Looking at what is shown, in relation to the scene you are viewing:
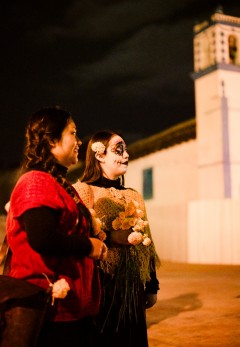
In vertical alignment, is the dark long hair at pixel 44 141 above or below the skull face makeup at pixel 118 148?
below

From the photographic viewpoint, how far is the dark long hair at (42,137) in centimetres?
195

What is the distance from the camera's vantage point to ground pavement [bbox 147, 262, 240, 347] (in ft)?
15.0

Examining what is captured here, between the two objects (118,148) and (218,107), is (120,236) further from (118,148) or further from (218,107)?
(218,107)

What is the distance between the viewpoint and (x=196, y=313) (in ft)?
19.2

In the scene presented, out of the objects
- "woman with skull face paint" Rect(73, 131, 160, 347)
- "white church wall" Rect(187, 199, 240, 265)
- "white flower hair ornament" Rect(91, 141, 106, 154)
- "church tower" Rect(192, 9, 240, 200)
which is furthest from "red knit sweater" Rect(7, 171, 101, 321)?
"church tower" Rect(192, 9, 240, 200)

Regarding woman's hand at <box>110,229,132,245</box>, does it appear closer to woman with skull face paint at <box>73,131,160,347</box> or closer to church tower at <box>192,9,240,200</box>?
woman with skull face paint at <box>73,131,160,347</box>

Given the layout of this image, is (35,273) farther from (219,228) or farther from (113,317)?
(219,228)

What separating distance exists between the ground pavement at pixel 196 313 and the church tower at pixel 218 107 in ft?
20.5

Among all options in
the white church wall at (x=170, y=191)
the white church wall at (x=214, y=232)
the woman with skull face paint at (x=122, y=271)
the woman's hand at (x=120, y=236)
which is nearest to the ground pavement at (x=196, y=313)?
the woman with skull face paint at (x=122, y=271)

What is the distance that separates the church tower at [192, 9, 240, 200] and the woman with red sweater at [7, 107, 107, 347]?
14.1m

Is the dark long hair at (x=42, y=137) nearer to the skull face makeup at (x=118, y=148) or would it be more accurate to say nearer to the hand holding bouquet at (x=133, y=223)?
the hand holding bouquet at (x=133, y=223)

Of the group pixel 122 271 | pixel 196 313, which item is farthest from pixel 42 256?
pixel 196 313

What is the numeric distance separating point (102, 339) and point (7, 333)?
112cm

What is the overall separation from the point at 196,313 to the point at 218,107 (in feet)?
36.7
